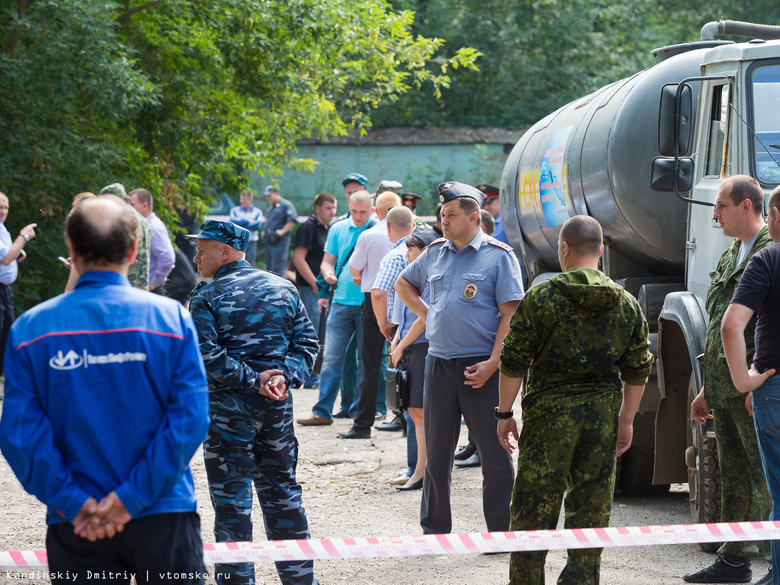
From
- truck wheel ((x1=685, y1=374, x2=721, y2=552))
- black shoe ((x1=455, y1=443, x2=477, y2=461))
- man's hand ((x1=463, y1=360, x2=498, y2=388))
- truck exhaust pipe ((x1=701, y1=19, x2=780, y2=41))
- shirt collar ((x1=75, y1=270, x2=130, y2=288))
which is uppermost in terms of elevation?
truck exhaust pipe ((x1=701, y1=19, x2=780, y2=41))

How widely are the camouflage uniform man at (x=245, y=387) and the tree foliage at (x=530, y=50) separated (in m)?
26.2

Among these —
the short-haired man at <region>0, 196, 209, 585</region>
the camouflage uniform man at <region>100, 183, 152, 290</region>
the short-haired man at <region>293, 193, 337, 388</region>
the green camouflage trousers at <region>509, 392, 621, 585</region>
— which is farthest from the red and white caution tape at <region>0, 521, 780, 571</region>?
the short-haired man at <region>293, 193, 337, 388</region>

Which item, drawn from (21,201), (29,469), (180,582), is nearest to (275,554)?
(180,582)

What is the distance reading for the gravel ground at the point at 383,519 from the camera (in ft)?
16.7

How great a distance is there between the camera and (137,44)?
13852 mm

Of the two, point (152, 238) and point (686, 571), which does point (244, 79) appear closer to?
point (152, 238)

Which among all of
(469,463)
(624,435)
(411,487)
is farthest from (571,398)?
(469,463)

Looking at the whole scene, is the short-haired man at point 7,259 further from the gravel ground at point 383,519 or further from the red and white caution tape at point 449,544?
the red and white caution tape at point 449,544

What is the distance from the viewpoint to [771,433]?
4.12 meters

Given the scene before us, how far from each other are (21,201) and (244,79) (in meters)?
4.02

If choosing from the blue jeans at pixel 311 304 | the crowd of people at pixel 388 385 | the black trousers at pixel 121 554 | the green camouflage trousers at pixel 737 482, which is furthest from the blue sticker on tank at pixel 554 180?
the black trousers at pixel 121 554

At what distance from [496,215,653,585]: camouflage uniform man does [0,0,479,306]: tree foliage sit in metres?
8.62

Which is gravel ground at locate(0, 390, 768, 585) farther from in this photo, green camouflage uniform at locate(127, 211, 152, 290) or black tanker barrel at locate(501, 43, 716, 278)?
black tanker barrel at locate(501, 43, 716, 278)

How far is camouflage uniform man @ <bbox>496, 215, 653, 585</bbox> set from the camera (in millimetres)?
4059
